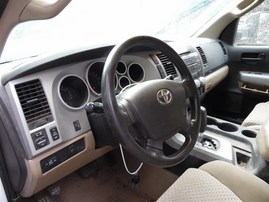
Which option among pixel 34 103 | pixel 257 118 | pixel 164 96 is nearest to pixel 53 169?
pixel 34 103

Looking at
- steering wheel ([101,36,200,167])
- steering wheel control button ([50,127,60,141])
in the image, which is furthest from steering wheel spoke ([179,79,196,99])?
steering wheel control button ([50,127,60,141])

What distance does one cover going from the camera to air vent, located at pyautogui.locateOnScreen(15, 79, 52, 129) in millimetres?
810

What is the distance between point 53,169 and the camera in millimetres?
938

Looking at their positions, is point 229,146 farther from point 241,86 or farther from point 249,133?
point 241,86

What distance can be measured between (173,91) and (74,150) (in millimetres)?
454

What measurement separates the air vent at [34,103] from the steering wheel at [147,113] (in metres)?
0.28

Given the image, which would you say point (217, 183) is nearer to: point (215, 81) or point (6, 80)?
point (6, 80)

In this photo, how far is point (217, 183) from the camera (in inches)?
34.6

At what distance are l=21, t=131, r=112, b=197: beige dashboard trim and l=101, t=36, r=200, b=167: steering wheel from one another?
32cm

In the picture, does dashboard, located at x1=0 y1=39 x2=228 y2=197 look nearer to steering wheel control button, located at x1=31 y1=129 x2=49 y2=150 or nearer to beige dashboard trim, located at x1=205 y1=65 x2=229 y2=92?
steering wheel control button, located at x1=31 y1=129 x2=49 y2=150

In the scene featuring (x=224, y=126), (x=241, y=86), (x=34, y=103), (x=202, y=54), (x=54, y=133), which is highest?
(x=34, y=103)

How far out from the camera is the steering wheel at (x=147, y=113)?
679 mm

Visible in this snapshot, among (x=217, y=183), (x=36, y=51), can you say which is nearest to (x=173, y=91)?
(x=217, y=183)

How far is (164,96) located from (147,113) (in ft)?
0.31
